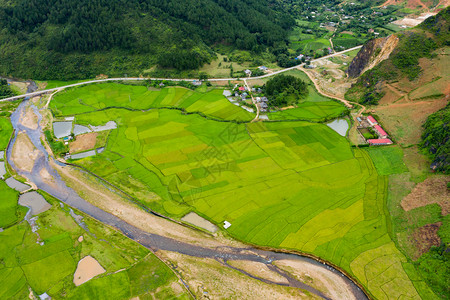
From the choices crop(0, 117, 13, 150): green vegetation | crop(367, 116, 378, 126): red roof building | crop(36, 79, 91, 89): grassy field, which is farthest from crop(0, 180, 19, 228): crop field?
Result: crop(367, 116, 378, 126): red roof building

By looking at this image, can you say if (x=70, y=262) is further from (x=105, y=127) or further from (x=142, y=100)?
(x=142, y=100)

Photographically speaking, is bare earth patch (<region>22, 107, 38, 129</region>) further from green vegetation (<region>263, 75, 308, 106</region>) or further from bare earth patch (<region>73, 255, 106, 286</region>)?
green vegetation (<region>263, 75, 308, 106</region>)

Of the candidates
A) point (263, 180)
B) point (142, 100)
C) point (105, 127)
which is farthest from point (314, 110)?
point (105, 127)

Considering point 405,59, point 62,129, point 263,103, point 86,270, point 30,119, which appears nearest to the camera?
point 86,270

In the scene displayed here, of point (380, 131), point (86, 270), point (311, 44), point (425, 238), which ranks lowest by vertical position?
point (86, 270)

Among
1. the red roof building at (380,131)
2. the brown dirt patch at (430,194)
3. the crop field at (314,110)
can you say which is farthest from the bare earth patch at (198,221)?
the red roof building at (380,131)

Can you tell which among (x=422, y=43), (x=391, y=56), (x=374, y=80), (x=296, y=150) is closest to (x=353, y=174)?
(x=296, y=150)

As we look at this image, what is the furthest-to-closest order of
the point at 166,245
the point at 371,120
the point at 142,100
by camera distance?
the point at 142,100, the point at 371,120, the point at 166,245
